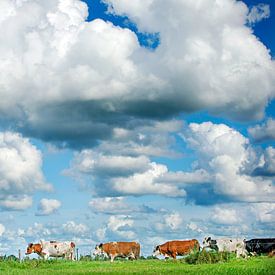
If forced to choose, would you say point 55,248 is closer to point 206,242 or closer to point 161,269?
point 206,242

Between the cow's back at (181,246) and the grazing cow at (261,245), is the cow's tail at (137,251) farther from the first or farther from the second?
the grazing cow at (261,245)

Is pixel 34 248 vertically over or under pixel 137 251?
over

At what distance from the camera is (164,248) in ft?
203

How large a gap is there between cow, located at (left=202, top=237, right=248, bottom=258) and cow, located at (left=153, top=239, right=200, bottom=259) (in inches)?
51.5

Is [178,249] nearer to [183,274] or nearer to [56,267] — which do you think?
[56,267]

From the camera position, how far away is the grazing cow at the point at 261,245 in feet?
196

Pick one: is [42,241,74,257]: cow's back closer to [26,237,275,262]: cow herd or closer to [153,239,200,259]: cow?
[26,237,275,262]: cow herd

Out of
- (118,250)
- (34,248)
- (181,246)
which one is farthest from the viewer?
(34,248)

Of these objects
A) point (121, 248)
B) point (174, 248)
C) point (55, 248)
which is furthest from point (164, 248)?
point (55, 248)

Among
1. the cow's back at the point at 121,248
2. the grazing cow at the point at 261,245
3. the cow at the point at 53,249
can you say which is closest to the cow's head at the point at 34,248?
the cow at the point at 53,249

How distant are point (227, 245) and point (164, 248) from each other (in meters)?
6.94

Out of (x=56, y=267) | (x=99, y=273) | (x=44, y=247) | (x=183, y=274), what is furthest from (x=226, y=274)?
(x=44, y=247)

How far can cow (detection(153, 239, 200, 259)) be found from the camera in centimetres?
6141

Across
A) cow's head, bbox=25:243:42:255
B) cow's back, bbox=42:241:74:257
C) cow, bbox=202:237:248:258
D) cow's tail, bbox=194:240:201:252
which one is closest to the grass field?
cow's tail, bbox=194:240:201:252
